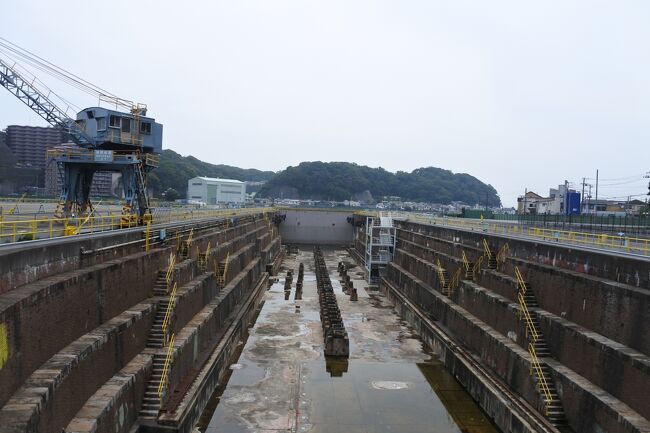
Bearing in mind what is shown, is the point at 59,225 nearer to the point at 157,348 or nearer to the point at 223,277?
the point at 223,277

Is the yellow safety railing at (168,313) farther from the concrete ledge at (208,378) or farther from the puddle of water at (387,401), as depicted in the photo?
the puddle of water at (387,401)

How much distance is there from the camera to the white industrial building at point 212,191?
11531cm

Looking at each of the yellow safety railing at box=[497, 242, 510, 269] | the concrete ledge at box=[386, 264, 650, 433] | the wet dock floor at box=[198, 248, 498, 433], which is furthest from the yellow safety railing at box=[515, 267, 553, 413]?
the wet dock floor at box=[198, 248, 498, 433]

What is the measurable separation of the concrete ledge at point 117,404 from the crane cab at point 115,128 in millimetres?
16695

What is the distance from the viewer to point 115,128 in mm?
28250

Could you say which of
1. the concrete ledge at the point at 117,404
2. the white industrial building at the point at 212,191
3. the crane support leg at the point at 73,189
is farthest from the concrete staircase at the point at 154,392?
the white industrial building at the point at 212,191

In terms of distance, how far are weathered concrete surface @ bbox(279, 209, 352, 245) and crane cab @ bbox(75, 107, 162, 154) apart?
56104mm

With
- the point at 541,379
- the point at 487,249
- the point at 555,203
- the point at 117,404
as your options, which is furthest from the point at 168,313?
the point at 555,203

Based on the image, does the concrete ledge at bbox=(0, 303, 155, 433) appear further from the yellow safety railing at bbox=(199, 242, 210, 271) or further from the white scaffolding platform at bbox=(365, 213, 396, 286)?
the white scaffolding platform at bbox=(365, 213, 396, 286)

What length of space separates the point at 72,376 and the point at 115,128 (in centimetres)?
2004

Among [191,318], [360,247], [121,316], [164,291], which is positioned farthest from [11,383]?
[360,247]

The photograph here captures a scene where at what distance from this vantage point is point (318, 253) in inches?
2724

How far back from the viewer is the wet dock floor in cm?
1730

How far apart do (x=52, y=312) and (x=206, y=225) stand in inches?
838
